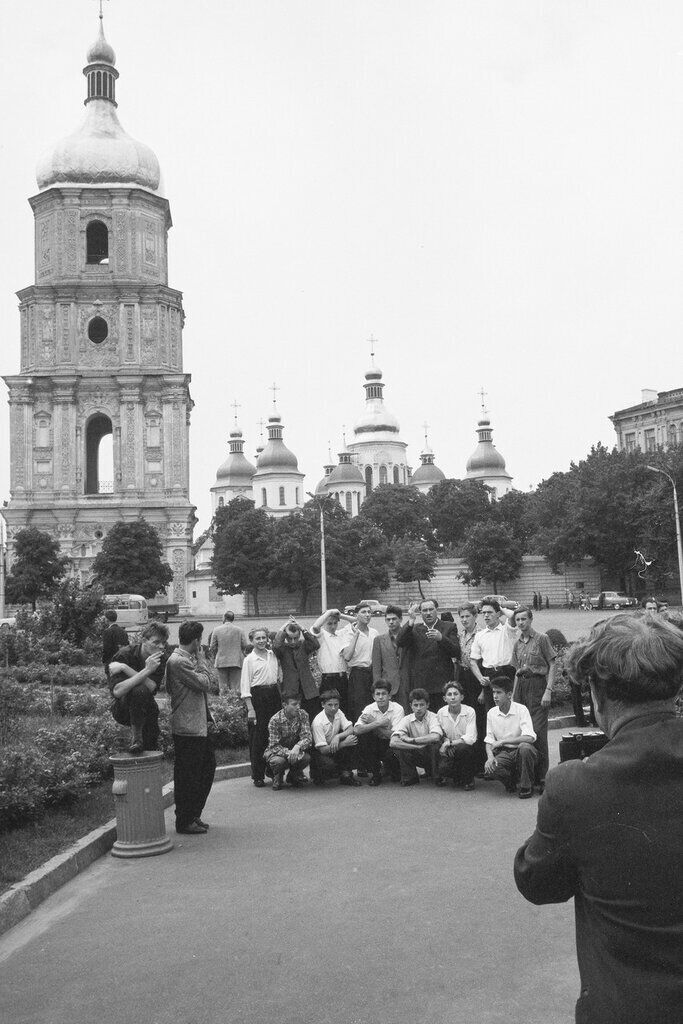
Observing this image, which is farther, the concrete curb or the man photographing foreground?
the concrete curb

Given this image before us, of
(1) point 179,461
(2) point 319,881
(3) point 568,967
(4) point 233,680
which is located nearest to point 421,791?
(2) point 319,881

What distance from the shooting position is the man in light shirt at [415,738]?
1150cm

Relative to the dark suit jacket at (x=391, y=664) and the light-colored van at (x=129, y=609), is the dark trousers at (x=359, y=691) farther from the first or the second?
the light-colored van at (x=129, y=609)

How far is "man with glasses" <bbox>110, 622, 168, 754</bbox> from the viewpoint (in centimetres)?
919

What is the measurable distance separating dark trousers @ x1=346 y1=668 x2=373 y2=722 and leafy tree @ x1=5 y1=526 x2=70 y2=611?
167 ft

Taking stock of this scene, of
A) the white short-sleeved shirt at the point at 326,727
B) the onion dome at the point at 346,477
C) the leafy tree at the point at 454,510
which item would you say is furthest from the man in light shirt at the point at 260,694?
the onion dome at the point at 346,477

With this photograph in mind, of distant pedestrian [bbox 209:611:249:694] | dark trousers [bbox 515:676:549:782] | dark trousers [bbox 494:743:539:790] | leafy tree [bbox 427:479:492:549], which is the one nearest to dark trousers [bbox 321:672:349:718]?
dark trousers [bbox 515:676:549:782]

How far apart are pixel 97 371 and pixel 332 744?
208ft

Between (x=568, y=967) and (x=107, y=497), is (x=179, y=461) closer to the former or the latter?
(x=107, y=497)

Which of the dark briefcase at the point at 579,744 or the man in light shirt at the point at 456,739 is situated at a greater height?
the dark briefcase at the point at 579,744

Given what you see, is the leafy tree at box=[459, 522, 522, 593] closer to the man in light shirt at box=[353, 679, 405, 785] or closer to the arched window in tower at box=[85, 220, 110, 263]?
the arched window in tower at box=[85, 220, 110, 263]

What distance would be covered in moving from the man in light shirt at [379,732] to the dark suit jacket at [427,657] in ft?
1.67

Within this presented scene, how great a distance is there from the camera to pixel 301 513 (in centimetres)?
7538

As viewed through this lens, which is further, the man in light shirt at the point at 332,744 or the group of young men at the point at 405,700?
the man in light shirt at the point at 332,744
